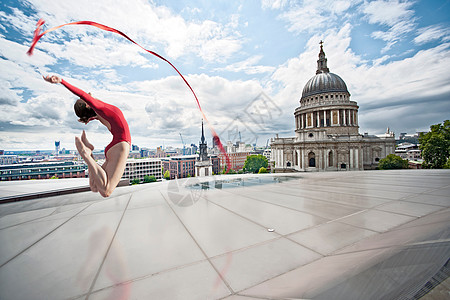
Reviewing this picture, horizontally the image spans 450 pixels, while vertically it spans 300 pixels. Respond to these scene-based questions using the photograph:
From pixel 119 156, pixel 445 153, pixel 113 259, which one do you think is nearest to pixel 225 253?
pixel 113 259

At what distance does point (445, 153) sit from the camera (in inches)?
1248

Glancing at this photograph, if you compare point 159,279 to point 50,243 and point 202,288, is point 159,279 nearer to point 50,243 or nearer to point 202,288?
point 202,288

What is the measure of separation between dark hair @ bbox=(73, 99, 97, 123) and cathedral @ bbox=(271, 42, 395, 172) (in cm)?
5164

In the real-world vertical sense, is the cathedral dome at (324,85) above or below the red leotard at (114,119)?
above

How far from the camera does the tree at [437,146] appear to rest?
31.4 meters

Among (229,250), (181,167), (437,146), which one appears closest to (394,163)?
(437,146)

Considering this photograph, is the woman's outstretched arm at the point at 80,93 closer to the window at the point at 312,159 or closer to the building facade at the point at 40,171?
the window at the point at 312,159

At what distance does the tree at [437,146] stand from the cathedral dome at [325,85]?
2629 centimetres

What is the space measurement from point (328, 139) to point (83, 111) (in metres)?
53.9

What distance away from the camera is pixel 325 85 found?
55.9 meters

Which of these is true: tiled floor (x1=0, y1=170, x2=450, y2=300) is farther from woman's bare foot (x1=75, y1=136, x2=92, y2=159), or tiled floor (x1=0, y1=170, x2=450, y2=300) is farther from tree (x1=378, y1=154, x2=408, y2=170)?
tree (x1=378, y1=154, x2=408, y2=170)

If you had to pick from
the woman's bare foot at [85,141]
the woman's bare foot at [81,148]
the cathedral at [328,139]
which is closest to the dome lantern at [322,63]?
the cathedral at [328,139]

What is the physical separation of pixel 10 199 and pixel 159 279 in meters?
8.35

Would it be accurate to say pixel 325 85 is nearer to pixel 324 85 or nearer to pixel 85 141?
pixel 324 85
